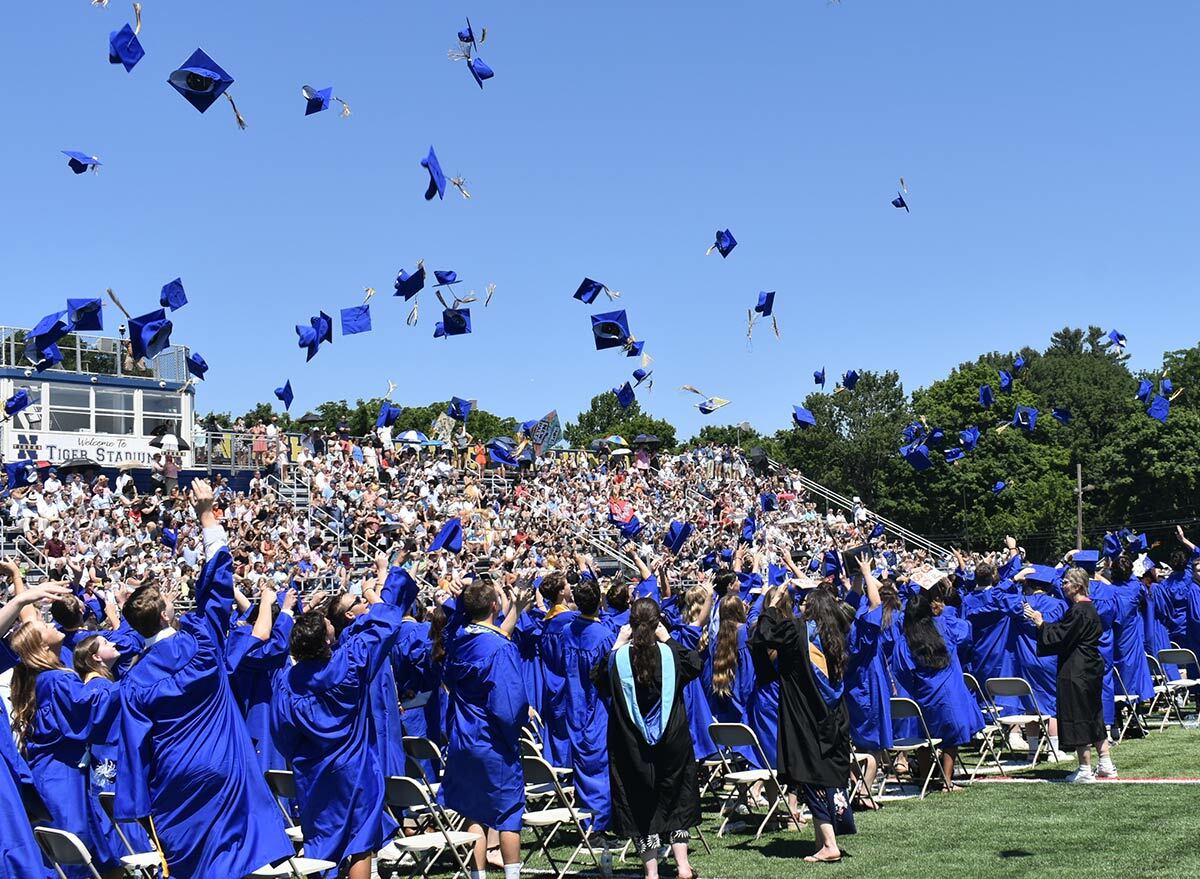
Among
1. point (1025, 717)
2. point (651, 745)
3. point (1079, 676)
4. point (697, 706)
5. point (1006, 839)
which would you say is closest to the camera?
point (651, 745)

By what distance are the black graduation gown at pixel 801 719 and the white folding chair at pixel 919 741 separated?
1.77 meters

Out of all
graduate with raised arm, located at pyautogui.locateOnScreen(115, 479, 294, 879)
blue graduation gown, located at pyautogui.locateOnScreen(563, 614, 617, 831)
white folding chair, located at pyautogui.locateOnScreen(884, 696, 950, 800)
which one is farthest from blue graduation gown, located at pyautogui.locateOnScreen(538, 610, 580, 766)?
graduate with raised arm, located at pyautogui.locateOnScreen(115, 479, 294, 879)

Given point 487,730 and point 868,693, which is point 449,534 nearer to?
point 487,730

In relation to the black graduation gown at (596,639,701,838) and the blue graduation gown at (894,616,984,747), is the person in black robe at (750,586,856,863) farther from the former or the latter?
the blue graduation gown at (894,616,984,747)

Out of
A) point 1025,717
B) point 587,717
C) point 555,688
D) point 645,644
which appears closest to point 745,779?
point 587,717

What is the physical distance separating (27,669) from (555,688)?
4345 mm

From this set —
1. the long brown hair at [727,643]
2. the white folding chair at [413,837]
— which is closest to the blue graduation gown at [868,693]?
the long brown hair at [727,643]

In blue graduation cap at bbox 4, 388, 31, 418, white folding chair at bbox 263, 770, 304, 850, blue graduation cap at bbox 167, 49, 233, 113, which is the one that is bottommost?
white folding chair at bbox 263, 770, 304, 850

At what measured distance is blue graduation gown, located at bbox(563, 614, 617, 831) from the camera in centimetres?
920

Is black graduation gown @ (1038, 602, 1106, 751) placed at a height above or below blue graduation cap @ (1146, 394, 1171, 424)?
below

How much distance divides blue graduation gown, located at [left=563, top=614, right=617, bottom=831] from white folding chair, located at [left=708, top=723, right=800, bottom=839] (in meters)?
0.81

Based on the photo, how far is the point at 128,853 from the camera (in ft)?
22.7

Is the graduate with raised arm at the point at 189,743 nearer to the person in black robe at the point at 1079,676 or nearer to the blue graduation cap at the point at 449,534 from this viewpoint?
the blue graduation cap at the point at 449,534

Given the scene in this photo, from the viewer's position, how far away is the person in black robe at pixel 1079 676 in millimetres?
10438
